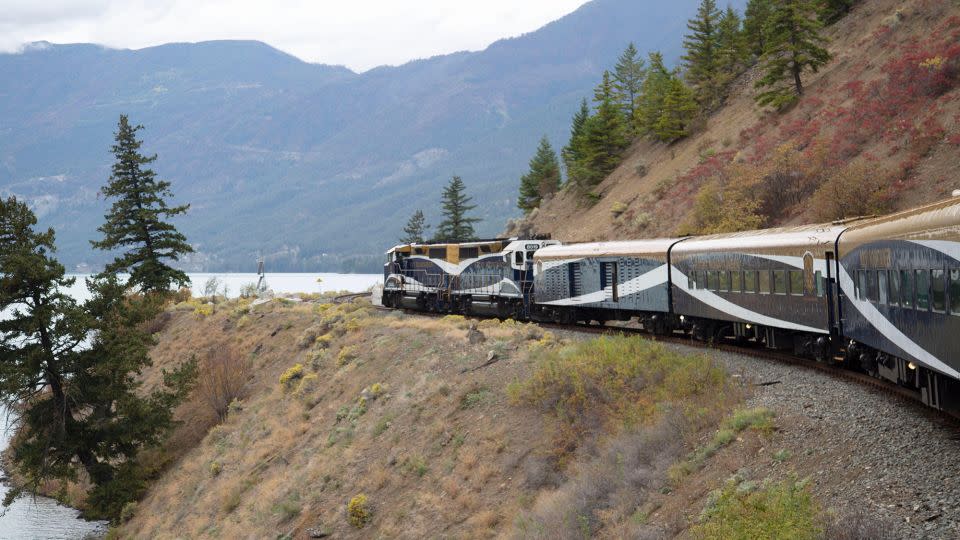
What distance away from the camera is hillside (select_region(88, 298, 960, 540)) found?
12328mm

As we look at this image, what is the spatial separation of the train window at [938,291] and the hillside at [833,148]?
32301 millimetres

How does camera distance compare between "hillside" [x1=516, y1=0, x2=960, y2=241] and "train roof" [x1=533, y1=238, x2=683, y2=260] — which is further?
"hillside" [x1=516, y1=0, x2=960, y2=241]

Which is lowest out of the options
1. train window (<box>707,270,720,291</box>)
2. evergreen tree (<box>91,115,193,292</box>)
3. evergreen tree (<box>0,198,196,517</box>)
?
evergreen tree (<box>0,198,196,517</box>)

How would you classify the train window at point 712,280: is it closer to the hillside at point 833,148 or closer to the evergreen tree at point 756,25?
the hillside at point 833,148

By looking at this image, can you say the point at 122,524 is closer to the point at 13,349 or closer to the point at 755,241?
the point at 13,349

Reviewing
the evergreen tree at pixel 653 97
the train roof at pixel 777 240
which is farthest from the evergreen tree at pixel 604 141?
the train roof at pixel 777 240

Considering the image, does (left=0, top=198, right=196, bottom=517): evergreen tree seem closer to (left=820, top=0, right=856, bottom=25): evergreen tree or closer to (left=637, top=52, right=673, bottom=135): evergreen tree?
(left=637, top=52, right=673, bottom=135): evergreen tree

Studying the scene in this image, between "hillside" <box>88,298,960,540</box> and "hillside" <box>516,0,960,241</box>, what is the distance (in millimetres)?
20955

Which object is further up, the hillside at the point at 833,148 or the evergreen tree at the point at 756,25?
the evergreen tree at the point at 756,25

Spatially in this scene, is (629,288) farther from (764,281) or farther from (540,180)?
(540,180)

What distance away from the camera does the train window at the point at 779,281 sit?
23645mm

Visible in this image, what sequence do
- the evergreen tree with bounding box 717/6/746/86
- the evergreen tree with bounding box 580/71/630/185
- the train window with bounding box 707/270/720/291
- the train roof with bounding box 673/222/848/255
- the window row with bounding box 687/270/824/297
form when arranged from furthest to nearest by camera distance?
the evergreen tree with bounding box 580/71/630/185, the evergreen tree with bounding box 717/6/746/86, the train window with bounding box 707/270/720/291, the window row with bounding box 687/270/824/297, the train roof with bounding box 673/222/848/255

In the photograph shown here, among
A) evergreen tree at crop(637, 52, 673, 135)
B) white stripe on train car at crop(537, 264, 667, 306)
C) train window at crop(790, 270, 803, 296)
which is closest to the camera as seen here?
train window at crop(790, 270, 803, 296)

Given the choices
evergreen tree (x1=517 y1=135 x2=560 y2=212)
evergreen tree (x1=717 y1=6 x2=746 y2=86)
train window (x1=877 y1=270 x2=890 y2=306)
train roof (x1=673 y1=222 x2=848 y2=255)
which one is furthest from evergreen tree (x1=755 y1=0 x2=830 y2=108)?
train window (x1=877 y1=270 x2=890 y2=306)
